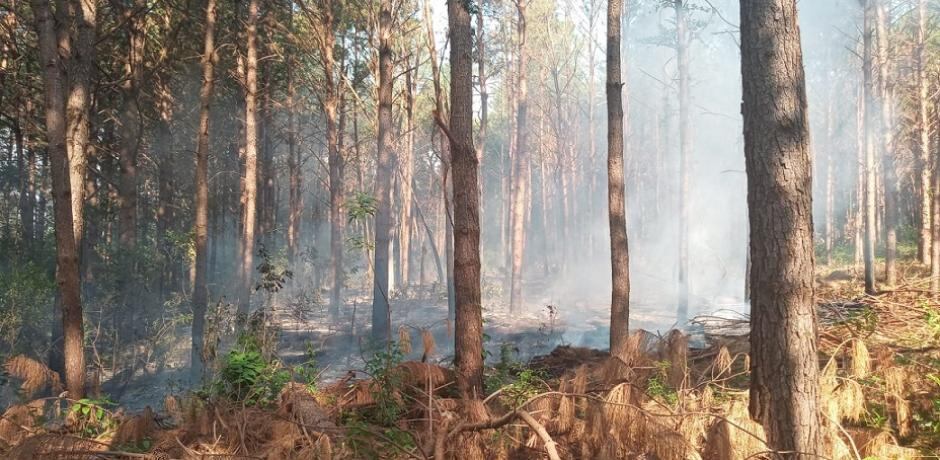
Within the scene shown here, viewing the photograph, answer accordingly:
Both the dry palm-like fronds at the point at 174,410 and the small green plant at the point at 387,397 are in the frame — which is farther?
the small green plant at the point at 387,397

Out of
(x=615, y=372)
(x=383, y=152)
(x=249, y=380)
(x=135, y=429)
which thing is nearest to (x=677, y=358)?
(x=615, y=372)

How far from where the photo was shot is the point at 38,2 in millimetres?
6883

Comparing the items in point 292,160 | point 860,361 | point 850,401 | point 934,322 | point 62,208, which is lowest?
point 850,401

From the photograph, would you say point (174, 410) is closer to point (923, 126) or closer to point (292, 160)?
point (292, 160)

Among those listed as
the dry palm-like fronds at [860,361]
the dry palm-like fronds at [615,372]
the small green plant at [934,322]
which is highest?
the small green plant at [934,322]

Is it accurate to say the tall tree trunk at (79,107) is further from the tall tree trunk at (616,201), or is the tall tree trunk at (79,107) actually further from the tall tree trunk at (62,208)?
the tall tree trunk at (616,201)

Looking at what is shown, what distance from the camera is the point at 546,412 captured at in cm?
457

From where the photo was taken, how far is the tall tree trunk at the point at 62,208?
663 centimetres

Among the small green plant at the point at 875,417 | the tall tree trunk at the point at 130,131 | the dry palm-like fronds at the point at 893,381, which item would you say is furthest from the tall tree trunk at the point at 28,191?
the dry palm-like fronds at the point at 893,381

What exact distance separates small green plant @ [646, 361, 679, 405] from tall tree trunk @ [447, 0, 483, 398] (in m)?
1.78

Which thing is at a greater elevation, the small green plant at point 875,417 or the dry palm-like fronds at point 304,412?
the dry palm-like fronds at point 304,412

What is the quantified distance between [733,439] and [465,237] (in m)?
3.43

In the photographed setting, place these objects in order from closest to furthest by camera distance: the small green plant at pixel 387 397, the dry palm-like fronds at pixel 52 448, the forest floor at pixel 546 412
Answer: the dry palm-like fronds at pixel 52 448 < the forest floor at pixel 546 412 < the small green plant at pixel 387 397

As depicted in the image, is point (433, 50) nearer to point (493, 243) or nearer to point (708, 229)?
point (708, 229)
